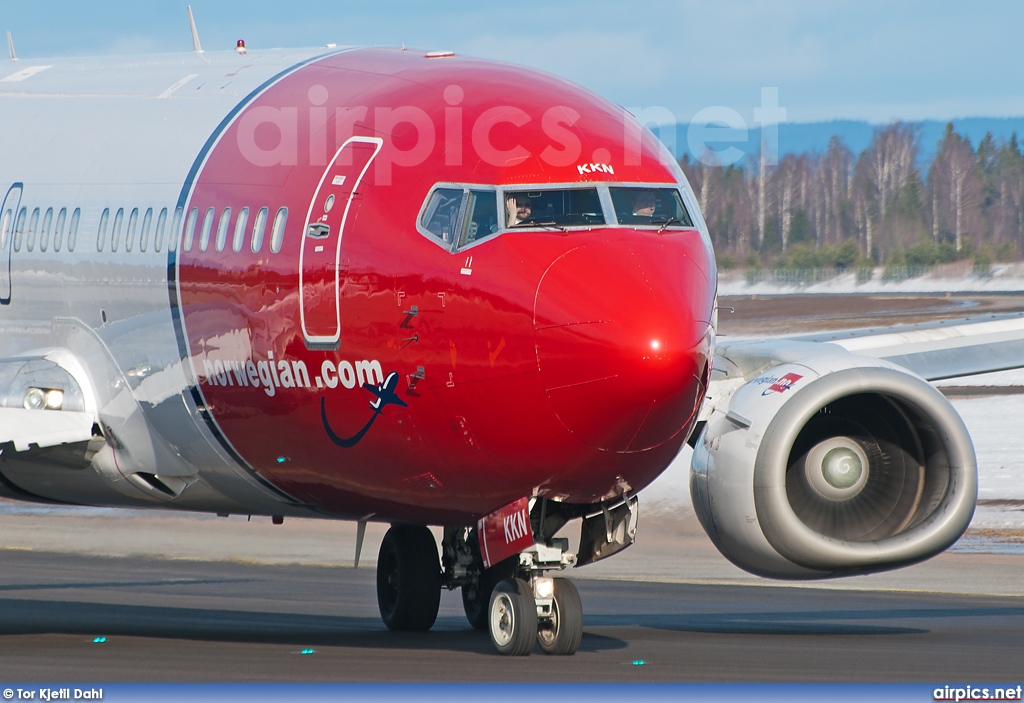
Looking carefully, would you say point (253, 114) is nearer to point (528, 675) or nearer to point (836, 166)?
point (528, 675)

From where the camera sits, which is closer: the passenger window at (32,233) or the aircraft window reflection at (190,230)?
the aircraft window reflection at (190,230)

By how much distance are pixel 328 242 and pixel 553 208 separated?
5.44 feet

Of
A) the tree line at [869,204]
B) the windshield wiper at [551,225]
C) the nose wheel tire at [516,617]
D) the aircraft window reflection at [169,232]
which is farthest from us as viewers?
the tree line at [869,204]

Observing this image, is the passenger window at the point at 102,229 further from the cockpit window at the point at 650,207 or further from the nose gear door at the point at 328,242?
the cockpit window at the point at 650,207

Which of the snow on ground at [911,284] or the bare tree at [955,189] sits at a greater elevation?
the bare tree at [955,189]

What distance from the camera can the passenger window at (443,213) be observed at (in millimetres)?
12766

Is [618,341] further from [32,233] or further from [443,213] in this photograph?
[32,233]

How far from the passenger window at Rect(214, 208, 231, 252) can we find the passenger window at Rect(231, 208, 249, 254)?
0.36ft

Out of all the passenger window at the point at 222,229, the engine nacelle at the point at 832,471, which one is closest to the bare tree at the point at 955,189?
the engine nacelle at the point at 832,471

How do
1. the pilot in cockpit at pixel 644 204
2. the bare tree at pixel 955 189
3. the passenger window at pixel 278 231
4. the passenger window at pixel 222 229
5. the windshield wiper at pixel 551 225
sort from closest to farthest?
the windshield wiper at pixel 551 225 < the pilot in cockpit at pixel 644 204 < the passenger window at pixel 278 231 < the passenger window at pixel 222 229 < the bare tree at pixel 955 189

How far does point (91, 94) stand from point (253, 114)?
273 cm

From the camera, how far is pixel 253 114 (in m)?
14.7

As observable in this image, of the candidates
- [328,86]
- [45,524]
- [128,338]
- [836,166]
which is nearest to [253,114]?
[328,86]

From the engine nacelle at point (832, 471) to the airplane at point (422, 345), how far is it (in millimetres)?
25
